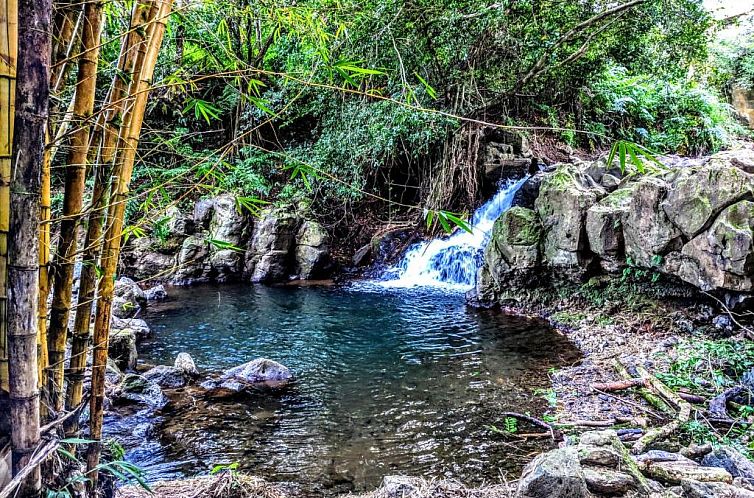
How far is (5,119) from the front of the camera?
0.90 m

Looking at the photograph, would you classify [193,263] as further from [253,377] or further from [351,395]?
[351,395]

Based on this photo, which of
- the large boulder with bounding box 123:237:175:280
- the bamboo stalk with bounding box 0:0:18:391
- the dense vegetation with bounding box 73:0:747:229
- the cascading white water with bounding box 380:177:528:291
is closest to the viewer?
the bamboo stalk with bounding box 0:0:18:391

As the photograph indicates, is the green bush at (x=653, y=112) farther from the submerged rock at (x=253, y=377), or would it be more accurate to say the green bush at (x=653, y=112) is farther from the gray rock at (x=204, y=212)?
the submerged rock at (x=253, y=377)

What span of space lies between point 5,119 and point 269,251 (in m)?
9.94

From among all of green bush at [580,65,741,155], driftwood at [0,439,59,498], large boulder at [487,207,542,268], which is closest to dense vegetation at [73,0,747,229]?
green bush at [580,65,741,155]

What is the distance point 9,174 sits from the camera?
3.04 ft

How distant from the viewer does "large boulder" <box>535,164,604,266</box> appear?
21.9ft

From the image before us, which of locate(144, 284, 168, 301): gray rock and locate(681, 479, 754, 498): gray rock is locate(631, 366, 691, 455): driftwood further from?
locate(144, 284, 168, 301): gray rock

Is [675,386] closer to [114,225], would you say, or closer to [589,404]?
[589,404]

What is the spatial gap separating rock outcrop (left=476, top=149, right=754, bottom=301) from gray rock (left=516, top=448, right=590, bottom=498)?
400 cm

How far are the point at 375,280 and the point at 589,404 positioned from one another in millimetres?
6475

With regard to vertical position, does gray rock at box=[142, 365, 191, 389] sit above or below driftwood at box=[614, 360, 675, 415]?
below

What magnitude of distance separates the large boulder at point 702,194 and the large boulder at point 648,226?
11 cm

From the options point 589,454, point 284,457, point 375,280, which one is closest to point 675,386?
point 589,454
